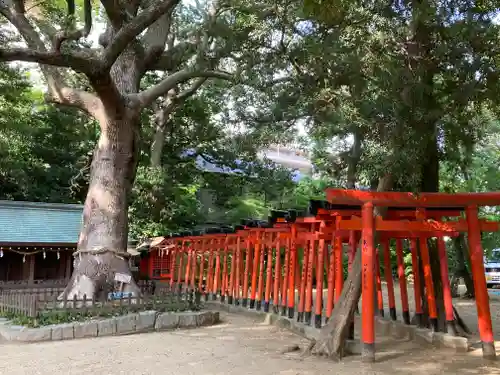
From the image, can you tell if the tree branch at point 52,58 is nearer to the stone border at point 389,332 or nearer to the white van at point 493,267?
the stone border at point 389,332

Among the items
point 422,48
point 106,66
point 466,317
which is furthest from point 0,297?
point 466,317

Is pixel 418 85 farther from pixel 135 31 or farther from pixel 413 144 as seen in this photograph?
pixel 135 31

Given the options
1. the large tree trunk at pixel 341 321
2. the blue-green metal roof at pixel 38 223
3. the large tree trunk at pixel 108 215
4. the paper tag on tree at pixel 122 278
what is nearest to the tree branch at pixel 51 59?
the large tree trunk at pixel 108 215

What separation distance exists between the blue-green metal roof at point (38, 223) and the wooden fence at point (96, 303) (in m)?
4.68

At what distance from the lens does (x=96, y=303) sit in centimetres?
1082

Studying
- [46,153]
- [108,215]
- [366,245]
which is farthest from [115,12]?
[46,153]

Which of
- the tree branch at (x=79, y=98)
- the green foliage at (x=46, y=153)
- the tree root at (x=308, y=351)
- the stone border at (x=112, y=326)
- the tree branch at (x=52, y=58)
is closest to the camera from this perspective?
the tree branch at (x=52, y=58)

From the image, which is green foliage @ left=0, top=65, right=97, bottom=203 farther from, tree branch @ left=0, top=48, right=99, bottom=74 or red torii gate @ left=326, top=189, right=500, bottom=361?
red torii gate @ left=326, top=189, right=500, bottom=361

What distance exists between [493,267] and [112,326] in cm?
1976

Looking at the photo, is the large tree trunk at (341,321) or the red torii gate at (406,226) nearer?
the red torii gate at (406,226)

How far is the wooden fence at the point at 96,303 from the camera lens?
34.0 ft

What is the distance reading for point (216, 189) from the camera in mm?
25547

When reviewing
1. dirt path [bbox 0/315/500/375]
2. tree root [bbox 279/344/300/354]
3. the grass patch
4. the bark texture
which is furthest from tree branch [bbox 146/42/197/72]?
tree root [bbox 279/344/300/354]

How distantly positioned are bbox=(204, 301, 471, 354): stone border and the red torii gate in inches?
26.0
